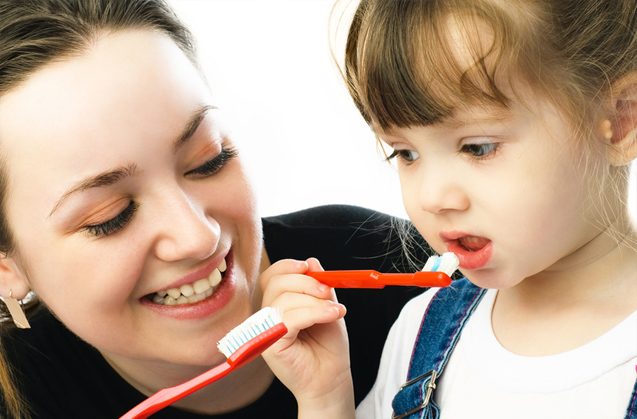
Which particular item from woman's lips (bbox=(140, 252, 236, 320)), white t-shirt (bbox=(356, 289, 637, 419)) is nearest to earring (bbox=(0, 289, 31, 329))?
Answer: woman's lips (bbox=(140, 252, 236, 320))

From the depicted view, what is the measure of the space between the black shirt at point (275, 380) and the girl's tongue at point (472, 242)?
0.42 m

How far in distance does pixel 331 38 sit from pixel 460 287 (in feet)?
1.13

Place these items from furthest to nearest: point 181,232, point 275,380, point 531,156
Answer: point 275,380
point 181,232
point 531,156

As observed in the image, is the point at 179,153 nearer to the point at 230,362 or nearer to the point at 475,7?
the point at 230,362

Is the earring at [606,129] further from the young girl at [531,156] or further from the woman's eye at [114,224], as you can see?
the woman's eye at [114,224]

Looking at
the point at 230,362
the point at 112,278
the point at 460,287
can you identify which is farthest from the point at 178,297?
the point at 460,287

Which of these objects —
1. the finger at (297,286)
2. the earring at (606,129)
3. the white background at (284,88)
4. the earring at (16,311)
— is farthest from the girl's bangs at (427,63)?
the white background at (284,88)

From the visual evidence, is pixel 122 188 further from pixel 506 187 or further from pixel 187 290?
pixel 506 187

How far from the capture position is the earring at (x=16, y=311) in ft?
4.05

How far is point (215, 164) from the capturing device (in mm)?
1171

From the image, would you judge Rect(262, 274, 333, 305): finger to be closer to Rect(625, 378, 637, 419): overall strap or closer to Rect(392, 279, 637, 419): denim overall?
Rect(392, 279, 637, 419): denim overall

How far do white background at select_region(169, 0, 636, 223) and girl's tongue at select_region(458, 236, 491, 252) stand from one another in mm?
836

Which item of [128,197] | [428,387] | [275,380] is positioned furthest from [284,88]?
[428,387]

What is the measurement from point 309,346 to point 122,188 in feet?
0.98
